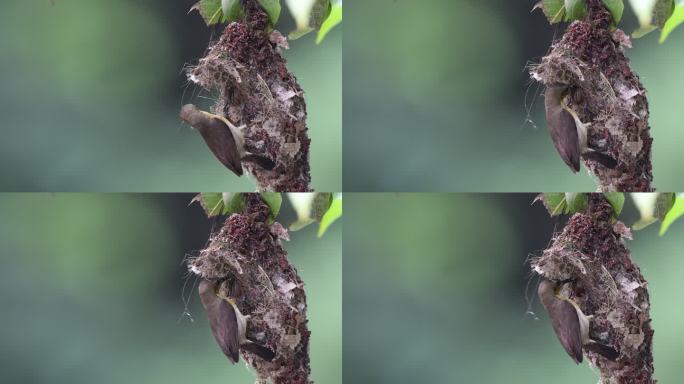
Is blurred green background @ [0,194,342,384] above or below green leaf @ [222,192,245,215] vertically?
below

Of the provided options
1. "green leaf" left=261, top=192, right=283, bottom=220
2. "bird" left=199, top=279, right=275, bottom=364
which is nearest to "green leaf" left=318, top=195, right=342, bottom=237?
"green leaf" left=261, top=192, right=283, bottom=220

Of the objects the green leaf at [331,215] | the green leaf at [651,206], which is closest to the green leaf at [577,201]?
the green leaf at [651,206]

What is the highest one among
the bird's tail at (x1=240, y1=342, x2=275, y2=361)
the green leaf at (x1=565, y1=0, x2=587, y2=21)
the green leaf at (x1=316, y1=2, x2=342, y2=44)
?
the green leaf at (x1=565, y1=0, x2=587, y2=21)

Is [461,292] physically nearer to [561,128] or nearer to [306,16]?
[561,128]

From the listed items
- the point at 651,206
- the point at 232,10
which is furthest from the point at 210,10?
the point at 651,206

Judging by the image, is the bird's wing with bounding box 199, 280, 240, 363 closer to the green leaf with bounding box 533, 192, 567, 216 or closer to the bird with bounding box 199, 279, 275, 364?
the bird with bounding box 199, 279, 275, 364

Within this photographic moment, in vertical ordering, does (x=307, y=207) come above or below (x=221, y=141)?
below

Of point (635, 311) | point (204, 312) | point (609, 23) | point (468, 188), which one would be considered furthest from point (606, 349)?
point (204, 312)
